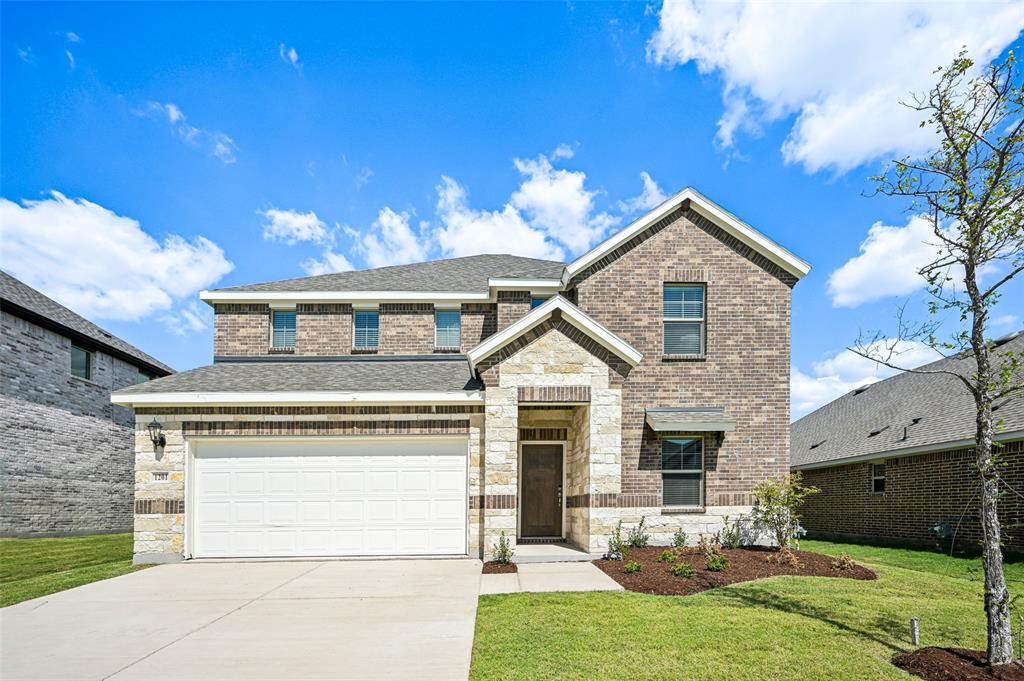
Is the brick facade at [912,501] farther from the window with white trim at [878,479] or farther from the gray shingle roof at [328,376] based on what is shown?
the gray shingle roof at [328,376]

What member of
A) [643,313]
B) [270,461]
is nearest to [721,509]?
[643,313]

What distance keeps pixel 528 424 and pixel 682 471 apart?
367 centimetres

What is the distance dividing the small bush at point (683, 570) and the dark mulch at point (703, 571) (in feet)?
0.27

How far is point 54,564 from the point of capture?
41.6 feet

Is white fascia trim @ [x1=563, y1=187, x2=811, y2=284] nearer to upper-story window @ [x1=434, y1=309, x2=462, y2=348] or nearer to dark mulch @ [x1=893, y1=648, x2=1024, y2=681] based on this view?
upper-story window @ [x1=434, y1=309, x2=462, y2=348]

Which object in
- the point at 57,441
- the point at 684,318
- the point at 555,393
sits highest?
the point at 684,318

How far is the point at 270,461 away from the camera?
12.5 m

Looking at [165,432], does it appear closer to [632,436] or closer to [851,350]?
[632,436]

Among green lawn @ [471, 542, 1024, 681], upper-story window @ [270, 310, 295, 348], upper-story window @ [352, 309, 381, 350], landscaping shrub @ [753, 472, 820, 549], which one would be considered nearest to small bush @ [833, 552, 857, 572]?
green lawn @ [471, 542, 1024, 681]

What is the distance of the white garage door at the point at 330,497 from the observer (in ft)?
40.7

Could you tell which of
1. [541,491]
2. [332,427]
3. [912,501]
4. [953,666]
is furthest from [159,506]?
[912,501]

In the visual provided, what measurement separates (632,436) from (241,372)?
30.5 feet

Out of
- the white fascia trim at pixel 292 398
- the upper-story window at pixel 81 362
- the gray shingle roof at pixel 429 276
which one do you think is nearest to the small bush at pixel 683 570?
the white fascia trim at pixel 292 398

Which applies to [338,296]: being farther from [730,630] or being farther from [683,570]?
[730,630]
